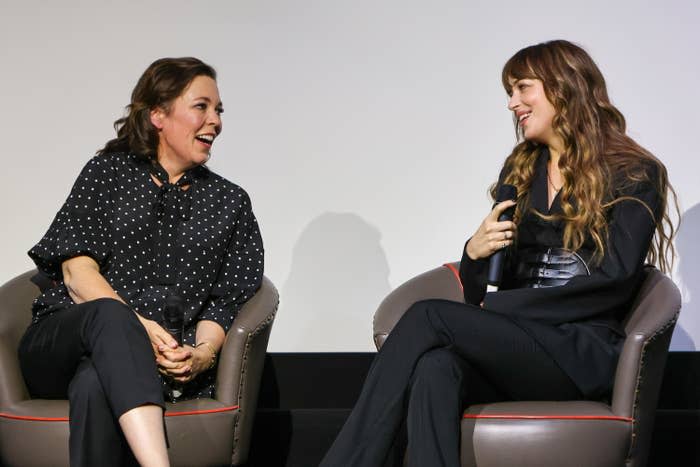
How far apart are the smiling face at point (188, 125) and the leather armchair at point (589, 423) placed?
116 cm

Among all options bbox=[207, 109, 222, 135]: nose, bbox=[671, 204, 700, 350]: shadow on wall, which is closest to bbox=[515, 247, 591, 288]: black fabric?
bbox=[207, 109, 222, 135]: nose

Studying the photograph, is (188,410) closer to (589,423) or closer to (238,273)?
(238,273)

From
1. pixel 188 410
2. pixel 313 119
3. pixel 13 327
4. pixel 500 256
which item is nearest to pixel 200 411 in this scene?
pixel 188 410

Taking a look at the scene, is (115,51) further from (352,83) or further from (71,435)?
(71,435)

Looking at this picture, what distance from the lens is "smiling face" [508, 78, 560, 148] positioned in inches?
111

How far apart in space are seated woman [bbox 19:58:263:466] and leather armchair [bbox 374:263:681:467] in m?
0.81

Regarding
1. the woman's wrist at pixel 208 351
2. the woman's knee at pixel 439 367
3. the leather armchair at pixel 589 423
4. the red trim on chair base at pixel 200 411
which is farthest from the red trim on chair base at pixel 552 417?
the woman's wrist at pixel 208 351

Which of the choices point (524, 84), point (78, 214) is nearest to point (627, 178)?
point (524, 84)

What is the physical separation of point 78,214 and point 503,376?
1.27m

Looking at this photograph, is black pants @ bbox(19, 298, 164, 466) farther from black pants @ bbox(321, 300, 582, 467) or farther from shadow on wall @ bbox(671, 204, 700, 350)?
shadow on wall @ bbox(671, 204, 700, 350)

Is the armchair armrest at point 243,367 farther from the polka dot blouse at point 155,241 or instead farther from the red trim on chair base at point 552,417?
the red trim on chair base at point 552,417

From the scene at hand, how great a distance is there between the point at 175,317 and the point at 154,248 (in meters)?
0.30

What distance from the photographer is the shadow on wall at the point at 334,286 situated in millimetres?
3746

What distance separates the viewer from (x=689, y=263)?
12.0ft
